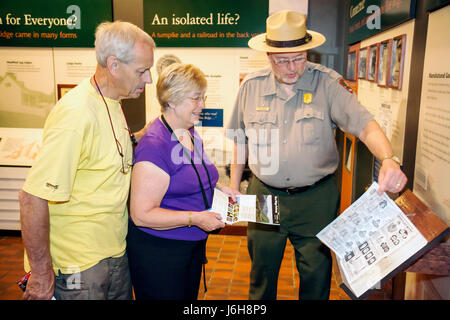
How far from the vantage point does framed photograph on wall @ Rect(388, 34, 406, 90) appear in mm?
2506

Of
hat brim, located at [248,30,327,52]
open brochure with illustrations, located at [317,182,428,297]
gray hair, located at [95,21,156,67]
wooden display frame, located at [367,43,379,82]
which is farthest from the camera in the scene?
wooden display frame, located at [367,43,379,82]

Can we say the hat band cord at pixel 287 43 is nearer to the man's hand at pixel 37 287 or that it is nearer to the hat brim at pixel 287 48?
the hat brim at pixel 287 48

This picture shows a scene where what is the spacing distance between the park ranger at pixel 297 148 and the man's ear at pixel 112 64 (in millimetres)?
1032

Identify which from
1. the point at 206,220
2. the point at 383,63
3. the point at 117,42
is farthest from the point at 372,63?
the point at 117,42

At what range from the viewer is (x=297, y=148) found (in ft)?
8.31

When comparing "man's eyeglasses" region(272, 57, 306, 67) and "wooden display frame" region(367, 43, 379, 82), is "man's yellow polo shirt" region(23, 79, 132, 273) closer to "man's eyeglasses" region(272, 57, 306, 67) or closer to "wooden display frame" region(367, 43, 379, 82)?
"man's eyeglasses" region(272, 57, 306, 67)

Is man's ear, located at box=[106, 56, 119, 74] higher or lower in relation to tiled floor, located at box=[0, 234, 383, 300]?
higher

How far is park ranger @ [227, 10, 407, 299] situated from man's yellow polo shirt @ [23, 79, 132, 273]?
1.06 metres

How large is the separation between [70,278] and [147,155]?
65cm

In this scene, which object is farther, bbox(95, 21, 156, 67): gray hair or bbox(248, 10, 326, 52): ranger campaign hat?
bbox(248, 10, 326, 52): ranger campaign hat

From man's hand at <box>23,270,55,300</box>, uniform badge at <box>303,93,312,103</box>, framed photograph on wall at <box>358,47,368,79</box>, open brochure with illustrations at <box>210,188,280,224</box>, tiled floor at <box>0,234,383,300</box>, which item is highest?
framed photograph on wall at <box>358,47,368,79</box>

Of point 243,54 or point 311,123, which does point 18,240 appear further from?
point 311,123

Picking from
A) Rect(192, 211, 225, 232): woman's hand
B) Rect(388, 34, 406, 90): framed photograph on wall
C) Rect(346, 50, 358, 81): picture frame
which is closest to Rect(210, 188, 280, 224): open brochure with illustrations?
Rect(192, 211, 225, 232): woman's hand
